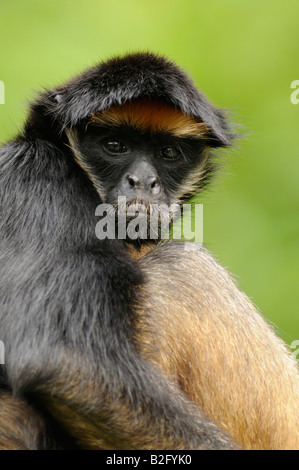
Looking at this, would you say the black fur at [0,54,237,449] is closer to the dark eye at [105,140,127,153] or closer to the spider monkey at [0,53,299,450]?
the spider monkey at [0,53,299,450]

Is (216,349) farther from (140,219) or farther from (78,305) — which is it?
(140,219)

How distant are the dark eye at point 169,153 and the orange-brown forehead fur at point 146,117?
0.52ft

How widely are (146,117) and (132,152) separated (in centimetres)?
28

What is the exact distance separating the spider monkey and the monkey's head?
0.4 inches

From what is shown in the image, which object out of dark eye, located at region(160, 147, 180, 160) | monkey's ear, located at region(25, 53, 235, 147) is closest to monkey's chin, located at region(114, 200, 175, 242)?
dark eye, located at region(160, 147, 180, 160)

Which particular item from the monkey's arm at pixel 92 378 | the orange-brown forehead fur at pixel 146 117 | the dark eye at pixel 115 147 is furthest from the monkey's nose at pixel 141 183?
the monkey's arm at pixel 92 378

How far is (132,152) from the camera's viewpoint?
5.86 meters

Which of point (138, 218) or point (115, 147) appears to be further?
point (115, 147)

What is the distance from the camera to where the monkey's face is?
18.8 ft

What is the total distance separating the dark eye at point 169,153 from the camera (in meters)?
6.11

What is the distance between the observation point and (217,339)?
509 centimetres

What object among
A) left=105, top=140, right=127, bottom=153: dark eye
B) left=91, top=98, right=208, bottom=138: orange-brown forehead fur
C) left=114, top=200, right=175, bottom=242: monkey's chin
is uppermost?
left=91, top=98, right=208, bottom=138: orange-brown forehead fur

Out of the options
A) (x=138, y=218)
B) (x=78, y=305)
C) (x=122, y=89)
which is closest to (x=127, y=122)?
(x=122, y=89)

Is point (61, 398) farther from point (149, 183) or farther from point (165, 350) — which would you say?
point (149, 183)
